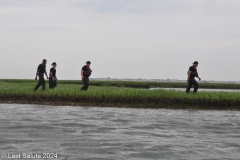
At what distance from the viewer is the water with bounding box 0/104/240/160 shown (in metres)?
8.43

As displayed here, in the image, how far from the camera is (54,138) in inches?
388

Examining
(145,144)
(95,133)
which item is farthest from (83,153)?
(95,133)

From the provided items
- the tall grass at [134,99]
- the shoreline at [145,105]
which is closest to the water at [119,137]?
the shoreline at [145,105]

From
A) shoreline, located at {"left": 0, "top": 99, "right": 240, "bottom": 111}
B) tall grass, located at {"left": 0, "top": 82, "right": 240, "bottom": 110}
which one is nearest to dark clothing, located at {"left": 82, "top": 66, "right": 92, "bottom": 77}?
tall grass, located at {"left": 0, "top": 82, "right": 240, "bottom": 110}

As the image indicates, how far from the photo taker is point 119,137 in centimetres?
1027

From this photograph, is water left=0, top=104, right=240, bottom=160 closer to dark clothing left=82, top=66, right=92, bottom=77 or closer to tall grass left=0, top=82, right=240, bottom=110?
tall grass left=0, top=82, right=240, bottom=110

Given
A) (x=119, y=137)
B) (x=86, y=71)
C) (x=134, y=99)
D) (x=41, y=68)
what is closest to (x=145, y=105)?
(x=134, y=99)

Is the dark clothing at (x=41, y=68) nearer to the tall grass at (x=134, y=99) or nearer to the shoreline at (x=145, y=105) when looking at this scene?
the tall grass at (x=134, y=99)

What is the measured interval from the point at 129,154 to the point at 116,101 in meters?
12.7

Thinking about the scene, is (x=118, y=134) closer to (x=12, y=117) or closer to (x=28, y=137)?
(x=28, y=137)

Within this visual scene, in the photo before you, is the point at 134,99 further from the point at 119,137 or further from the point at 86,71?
the point at 119,137

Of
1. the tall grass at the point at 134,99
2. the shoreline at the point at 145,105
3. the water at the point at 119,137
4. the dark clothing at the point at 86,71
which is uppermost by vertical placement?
the dark clothing at the point at 86,71

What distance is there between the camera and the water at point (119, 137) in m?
8.43

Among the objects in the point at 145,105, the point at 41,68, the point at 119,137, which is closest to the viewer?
the point at 119,137
